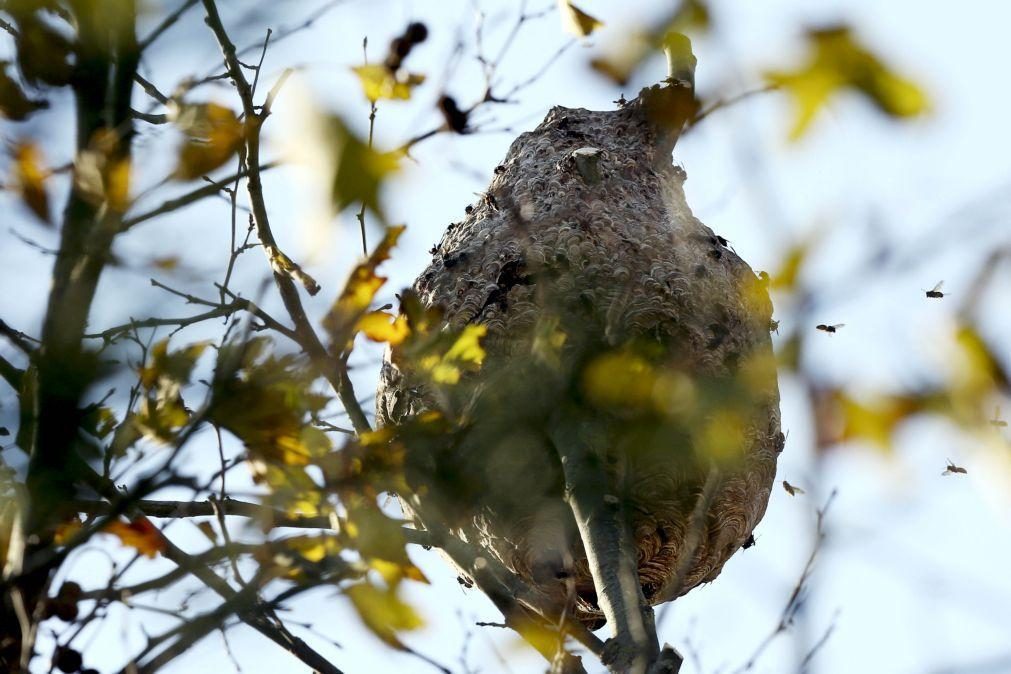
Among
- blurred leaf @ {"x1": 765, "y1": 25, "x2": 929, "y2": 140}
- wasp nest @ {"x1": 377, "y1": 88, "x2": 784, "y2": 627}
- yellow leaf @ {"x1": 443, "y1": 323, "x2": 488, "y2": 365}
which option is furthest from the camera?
wasp nest @ {"x1": 377, "y1": 88, "x2": 784, "y2": 627}

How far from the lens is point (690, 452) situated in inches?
143

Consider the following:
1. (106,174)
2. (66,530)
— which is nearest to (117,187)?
(106,174)

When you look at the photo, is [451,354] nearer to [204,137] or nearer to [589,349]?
[589,349]

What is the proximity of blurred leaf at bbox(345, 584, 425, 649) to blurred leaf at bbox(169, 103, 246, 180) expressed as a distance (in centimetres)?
84

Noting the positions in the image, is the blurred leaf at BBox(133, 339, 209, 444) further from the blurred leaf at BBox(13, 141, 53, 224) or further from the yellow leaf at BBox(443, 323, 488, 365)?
the yellow leaf at BBox(443, 323, 488, 365)

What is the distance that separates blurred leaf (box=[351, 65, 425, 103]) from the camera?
9.02 ft

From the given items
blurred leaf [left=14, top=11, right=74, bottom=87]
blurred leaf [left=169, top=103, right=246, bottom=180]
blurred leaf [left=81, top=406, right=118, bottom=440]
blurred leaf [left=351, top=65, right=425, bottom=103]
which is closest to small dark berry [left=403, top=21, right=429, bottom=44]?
blurred leaf [left=351, top=65, right=425, bottom=103]

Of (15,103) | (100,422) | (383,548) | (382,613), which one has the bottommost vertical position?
(382,613)

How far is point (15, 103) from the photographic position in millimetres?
2523

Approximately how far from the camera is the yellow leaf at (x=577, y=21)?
2604 millimetres

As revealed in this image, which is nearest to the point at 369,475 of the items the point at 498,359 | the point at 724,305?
the point at 498,359

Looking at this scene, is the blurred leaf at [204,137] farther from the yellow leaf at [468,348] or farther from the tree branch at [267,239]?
the yellow leaf at [468,348]

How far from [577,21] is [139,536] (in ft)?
4.68

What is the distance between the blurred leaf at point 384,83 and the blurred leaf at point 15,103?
69 cm
